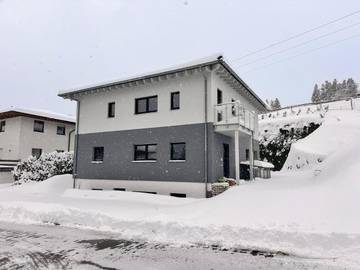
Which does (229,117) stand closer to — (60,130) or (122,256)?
(122,256)

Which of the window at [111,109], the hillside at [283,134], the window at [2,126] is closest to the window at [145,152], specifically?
the window at [111,109]

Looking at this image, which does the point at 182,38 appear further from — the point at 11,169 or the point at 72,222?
the point at 72,222

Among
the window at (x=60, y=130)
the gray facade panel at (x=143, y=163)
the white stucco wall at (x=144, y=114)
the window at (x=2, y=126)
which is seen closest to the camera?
the gray facade panel at (x=143, y=163)

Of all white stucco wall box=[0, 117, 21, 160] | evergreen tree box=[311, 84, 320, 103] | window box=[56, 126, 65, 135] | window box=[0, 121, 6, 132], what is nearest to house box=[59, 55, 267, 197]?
white stucco wall box=[0, 117, 21, 160]

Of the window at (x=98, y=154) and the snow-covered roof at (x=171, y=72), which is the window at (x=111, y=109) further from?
the window at (x=98, y=154)

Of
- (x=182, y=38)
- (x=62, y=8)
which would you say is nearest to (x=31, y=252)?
(x=62, y=8)

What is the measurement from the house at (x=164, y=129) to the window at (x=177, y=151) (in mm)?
49

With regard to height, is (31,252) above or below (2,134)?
below

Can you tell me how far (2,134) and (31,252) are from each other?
24151 mm

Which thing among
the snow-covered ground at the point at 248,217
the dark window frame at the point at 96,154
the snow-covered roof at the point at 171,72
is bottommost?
the snow-covered ground at the point at 248,217

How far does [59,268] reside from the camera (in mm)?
5098

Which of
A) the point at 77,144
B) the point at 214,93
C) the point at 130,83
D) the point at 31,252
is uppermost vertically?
the point at 130,83

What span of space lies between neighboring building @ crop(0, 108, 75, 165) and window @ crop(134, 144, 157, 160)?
1410 centimetres

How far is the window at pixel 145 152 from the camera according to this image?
14.9 metres
